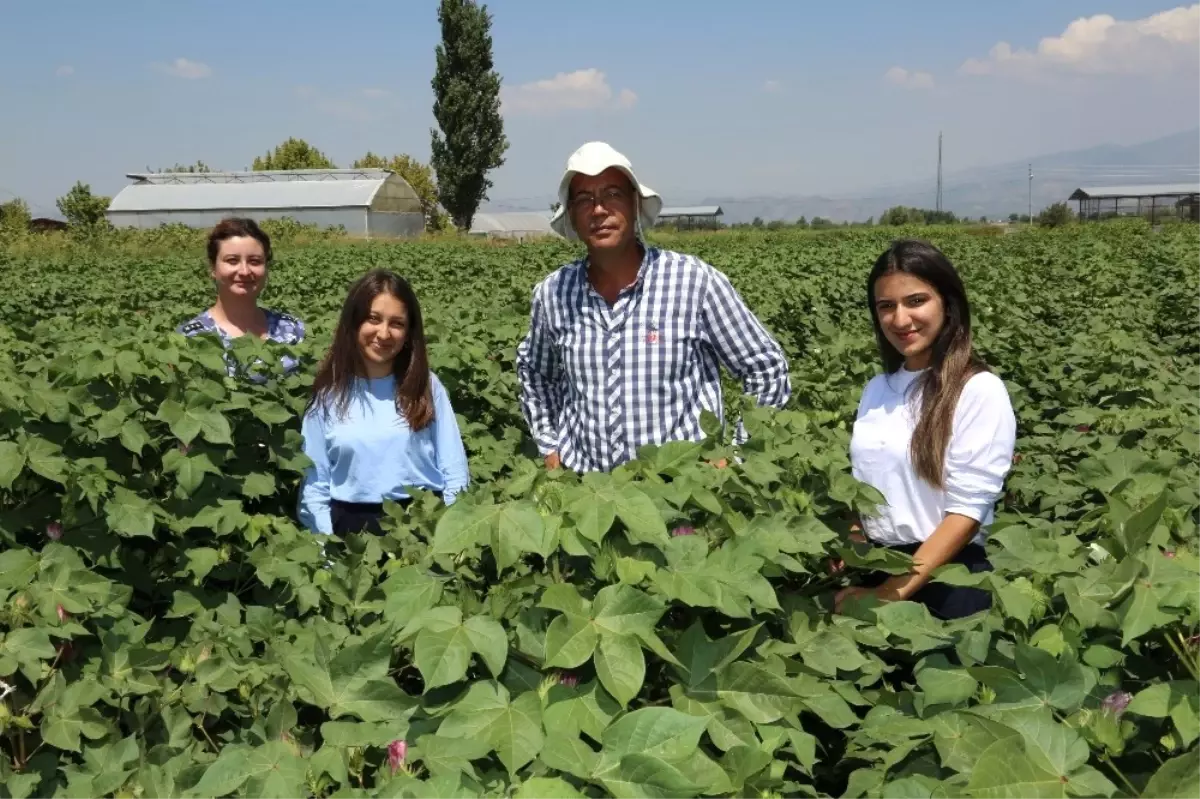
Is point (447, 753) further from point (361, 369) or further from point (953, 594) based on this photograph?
point (361, 369)

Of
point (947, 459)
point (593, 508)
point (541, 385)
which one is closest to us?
point (593, 508)

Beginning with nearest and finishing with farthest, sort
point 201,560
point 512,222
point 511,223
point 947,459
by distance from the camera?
point 947,459 → point 201,560 → point 511,223 → point 512,222

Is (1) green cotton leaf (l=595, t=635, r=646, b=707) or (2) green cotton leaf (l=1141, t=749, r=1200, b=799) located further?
(1) green cotton leaf (l=595, t=635, r=646, b=707)

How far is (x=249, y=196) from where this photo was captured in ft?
147

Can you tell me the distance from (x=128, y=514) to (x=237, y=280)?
5.67 feet

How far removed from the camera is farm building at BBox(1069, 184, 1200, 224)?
58312 mm

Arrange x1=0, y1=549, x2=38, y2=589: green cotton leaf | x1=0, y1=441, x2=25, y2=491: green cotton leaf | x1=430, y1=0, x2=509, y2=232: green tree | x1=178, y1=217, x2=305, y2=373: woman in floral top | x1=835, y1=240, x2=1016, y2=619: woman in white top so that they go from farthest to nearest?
x1=430, y1=0, x2=509, y2=232: green tree
x1=178, y1=217, x2=305, y2=373: woman in floral top
x1=835, y1=240, x2=1016, y2=619: woman in white top
x1=0, y1=441, x2=25, y2=491: green cotton leaf
x1=0, y1=549, x2=38, y2=589: green cotton leaf

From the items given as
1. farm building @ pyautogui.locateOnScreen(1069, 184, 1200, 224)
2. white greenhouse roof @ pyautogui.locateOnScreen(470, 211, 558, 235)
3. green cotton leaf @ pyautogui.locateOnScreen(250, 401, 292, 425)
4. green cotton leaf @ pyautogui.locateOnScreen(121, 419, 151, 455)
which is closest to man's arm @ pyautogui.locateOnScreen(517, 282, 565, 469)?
green cotton leaf @ pyautogui.locateOnScreen(250, 401, 292, 425)

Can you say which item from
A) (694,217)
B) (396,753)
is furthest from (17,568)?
(694,217)

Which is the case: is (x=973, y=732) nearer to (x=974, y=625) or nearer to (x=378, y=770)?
(x=974, y=625)

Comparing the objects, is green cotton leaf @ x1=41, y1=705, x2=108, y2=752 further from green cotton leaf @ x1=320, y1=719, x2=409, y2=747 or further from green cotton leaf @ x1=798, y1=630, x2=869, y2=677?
green cotton leaf @ x1=798, y1=630, x2=869, y2=677

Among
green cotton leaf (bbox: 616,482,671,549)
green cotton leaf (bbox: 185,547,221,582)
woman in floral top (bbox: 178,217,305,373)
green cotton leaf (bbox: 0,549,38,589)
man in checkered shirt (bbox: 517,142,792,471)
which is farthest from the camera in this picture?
woman in floral top (bbox: 178,217,305,373)

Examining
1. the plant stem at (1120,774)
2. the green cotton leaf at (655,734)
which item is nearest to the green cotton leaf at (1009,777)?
the plant stem at (1120,774)

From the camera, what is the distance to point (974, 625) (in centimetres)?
151
